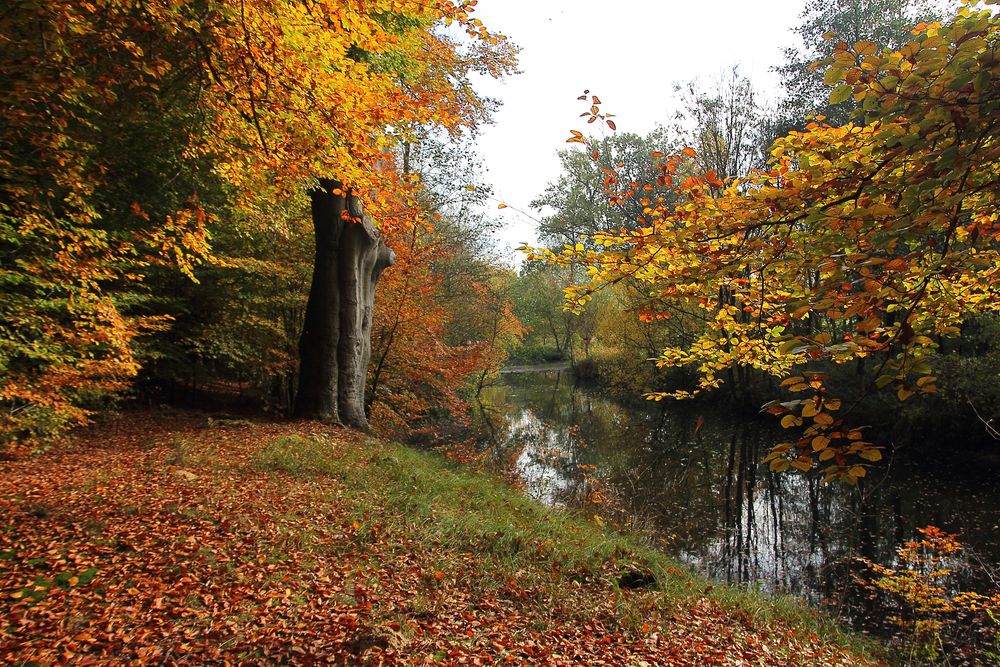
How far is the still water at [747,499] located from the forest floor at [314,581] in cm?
213

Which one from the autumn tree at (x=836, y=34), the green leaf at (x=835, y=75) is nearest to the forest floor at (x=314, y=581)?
the green leaf at (x=835, y=75)

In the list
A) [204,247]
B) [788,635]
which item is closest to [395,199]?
[204,247]

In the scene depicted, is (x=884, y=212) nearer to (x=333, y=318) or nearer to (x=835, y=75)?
(x=835, y=75)

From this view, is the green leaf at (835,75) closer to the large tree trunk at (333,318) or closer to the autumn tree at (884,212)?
the autumn tree at (884,212)

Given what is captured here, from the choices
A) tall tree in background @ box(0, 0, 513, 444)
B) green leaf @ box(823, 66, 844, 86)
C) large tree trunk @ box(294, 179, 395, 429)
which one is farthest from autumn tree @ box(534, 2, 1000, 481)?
large tree trunk @ box(294, 179, 395, 429)

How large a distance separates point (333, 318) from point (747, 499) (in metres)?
9.39

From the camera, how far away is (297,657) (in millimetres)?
3105

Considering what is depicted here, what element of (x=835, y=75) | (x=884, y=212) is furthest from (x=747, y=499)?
(x=835, y=75)

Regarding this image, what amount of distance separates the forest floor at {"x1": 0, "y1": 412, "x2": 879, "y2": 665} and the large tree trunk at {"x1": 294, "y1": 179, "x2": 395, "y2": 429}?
313 cm

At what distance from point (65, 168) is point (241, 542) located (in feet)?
16.4

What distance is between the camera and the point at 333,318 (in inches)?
399

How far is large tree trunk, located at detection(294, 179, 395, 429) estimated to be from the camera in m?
10.0

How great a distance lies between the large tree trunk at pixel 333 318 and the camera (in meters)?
10.0

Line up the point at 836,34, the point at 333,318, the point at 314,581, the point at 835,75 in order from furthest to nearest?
the point at 836,34 → the point at 333,318 → the point at 314,581 → the point at 835,75
